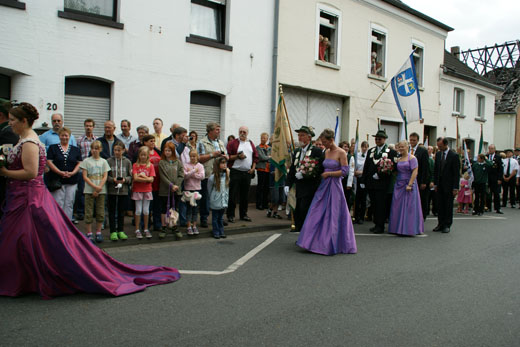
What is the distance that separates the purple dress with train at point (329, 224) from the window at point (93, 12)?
22.0 ft

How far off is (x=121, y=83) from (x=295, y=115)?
674 centimetres

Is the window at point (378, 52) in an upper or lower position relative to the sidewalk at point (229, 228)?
upper

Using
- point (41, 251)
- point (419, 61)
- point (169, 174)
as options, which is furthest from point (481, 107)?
point (41, 251)

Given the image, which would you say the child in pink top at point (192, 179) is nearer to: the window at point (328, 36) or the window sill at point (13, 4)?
the window sill at point (13, 4)

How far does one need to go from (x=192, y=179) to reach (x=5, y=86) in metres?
4.81

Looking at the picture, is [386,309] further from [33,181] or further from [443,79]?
[443,79]

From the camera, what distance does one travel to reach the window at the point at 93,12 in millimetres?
10383

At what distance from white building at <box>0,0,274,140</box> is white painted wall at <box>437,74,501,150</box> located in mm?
12637

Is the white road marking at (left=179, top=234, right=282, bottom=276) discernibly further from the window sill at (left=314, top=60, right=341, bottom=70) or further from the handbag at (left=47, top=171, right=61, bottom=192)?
the window sill at (left=314, top=60, right=341, bottom=70)

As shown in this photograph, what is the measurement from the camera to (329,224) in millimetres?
7664

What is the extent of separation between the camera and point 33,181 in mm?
5102

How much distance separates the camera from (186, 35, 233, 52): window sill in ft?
40.9

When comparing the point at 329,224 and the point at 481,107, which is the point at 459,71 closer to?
the point at 481,107

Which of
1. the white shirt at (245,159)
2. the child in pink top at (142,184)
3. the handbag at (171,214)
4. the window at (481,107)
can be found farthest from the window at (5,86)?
the window at (481,107)
